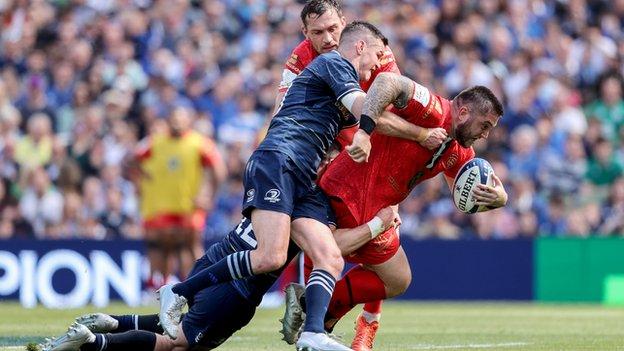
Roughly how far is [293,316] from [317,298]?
0.25m

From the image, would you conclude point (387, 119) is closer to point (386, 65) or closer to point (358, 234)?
point (358, 234)

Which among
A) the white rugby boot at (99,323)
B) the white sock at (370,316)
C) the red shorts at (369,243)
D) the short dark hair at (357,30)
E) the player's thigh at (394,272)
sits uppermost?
the short dark hair at (357,30)

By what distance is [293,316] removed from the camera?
936 cm

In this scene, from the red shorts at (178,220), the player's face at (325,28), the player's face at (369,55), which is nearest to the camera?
the player's face at (369,55)

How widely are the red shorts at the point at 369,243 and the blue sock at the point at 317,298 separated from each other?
2.58 feet

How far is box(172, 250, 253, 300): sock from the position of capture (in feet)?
30.4

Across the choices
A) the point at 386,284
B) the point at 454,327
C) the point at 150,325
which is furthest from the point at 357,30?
the point at 454,327

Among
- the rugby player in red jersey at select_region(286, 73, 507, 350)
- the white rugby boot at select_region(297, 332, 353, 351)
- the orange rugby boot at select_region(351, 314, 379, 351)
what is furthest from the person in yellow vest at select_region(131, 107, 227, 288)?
the white rugby boot at select_region(297, 332, 353, 351)

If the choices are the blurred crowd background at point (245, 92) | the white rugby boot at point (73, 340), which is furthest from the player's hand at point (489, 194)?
the blurred crowd background at point (245, 92)

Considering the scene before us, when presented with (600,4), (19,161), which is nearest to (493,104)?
(19,161)

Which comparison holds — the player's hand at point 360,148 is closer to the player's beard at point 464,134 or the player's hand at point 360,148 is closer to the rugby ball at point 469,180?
the player's beard at point 464,134

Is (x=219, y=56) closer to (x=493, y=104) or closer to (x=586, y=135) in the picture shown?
(x=586, y=135)

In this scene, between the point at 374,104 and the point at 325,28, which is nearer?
the point at 374,104

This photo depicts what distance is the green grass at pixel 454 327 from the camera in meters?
11.6
